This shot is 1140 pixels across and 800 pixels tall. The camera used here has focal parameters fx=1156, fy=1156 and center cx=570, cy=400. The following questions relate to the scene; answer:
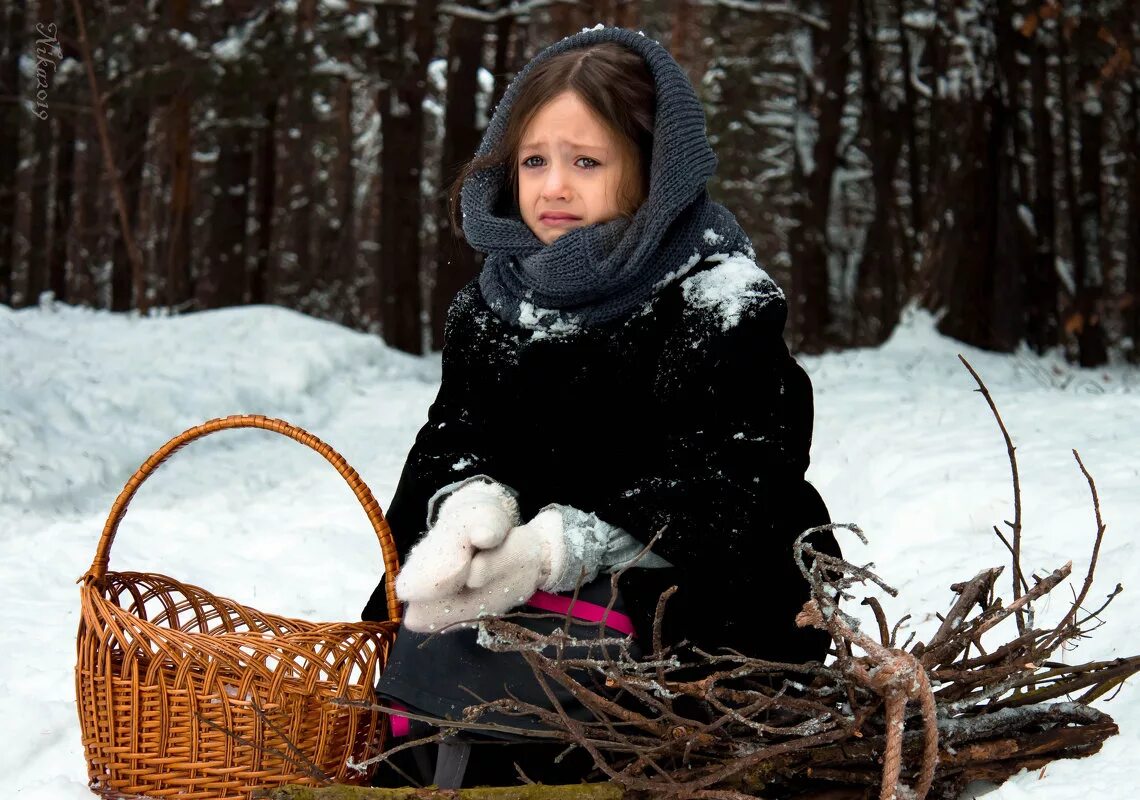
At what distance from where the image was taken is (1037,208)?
41.8 ft

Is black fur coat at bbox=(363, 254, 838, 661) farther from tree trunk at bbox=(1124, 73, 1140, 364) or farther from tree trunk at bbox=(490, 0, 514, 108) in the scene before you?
tree trunk at bbox=(1124, 73, 1140, 364)

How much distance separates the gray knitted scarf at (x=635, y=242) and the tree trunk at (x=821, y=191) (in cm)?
1145

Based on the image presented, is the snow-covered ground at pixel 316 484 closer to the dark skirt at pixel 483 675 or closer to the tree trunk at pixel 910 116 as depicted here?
the dark skirt at pixel 483 675

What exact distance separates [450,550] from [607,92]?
3.45 feet

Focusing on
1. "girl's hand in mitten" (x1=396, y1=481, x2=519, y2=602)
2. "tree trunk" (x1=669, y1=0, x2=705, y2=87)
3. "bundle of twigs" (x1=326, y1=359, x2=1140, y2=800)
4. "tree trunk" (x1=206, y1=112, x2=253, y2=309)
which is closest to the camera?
"bundle of twigs" (x1=326, y1=359, x2=1140, y2=800)

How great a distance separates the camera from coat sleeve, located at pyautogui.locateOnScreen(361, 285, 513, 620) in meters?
2.54

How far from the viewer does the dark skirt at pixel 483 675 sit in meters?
2.08

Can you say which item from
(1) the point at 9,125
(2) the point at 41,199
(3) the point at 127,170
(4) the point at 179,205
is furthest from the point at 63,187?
(4) the point at 179,205

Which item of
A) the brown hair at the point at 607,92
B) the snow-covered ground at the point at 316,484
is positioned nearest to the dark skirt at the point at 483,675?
the snow-covered ground at the point at 316,484

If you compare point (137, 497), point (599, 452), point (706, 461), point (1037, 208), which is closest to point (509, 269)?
point (599, 452)

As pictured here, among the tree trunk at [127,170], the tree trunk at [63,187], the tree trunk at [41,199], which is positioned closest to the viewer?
the tree trunk at [127,170]

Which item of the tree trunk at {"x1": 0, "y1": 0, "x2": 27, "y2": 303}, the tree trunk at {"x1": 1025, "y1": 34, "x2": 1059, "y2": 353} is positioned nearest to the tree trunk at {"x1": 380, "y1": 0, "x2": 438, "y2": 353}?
the tree trunk at {"x1": 0, "y1": 0, "x2": 27, "y2": 303}

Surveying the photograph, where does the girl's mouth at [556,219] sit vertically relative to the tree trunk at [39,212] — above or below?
above

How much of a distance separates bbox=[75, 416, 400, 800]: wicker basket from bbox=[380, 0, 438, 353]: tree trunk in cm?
1119
